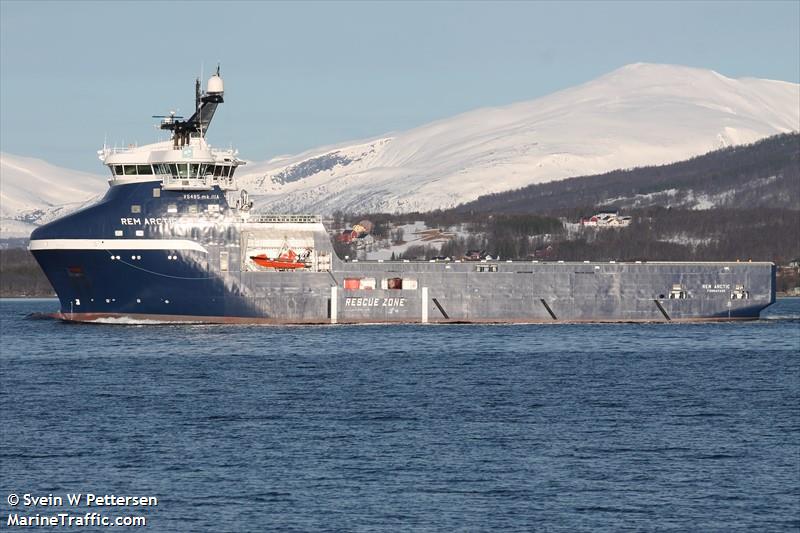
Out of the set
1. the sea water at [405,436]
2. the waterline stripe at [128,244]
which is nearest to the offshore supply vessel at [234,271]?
the waterline stripe at [128,244]

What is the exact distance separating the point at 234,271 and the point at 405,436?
50.4m

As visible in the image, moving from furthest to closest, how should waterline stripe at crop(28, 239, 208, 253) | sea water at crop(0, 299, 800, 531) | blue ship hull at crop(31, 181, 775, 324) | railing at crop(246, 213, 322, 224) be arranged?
railing at crop(246, 213, 322, 224), blue ship hull at crop(31, 181, 775, 324), waterline stripe at crop(28, 239, 208, 253), sea water at crop(0, 299, 800, 531)

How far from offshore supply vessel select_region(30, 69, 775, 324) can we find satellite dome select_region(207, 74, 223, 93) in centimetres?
10

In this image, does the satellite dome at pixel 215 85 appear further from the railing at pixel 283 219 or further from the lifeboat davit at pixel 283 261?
the lifeboat davit at pixel 283 261

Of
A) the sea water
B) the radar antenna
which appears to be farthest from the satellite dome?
the sea water

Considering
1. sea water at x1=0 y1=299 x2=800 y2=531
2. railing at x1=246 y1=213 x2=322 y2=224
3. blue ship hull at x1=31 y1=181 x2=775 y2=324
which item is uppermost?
railing at x1=246 y1=213 x2=322 y2=224

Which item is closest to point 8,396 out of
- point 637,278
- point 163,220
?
point 163,220

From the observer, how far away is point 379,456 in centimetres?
4278

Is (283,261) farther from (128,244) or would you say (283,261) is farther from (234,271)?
(128,244)

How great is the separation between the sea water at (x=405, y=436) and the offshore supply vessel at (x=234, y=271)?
1466cm

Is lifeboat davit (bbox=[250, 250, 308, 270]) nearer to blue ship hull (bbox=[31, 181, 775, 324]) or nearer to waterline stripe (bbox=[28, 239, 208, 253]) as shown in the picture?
blue ship hull (bbox=[31, 181, 775, 324])

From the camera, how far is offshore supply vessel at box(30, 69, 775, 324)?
9406 cm

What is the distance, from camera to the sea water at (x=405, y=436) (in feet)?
118

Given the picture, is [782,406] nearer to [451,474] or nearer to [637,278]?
[451,474]
